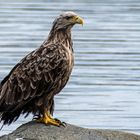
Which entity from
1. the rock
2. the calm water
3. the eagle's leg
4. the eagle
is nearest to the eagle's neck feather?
the eagle

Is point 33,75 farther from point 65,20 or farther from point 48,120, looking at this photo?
point 65,20

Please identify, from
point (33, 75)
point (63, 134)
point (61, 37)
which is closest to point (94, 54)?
point (61, 37)

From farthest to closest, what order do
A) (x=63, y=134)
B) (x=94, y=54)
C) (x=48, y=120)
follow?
(x=94, y=54) → (x=48, y=120) → (x=63, y=134)

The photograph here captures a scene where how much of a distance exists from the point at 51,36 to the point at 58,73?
1.55 ft

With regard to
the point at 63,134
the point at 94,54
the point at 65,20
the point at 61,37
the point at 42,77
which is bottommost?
the point at 94,54

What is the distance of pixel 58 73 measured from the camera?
13.3 meters

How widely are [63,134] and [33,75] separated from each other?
91 centimetres

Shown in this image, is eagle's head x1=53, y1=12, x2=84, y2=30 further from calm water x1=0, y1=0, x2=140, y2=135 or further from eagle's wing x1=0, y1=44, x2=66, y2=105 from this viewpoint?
calm water x1=0, y1=0, x2=140, y2=135

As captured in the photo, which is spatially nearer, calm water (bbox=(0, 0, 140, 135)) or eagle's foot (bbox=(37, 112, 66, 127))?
eagle's foot (bbox=(37, 112, 66, 127))

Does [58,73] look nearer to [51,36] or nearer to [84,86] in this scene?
[51,36]

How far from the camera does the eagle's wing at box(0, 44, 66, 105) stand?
13242 mm

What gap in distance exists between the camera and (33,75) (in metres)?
13.3

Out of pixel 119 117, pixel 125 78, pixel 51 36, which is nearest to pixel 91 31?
pixel 125 78

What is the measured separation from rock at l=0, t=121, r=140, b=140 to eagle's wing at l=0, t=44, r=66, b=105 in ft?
1.48
